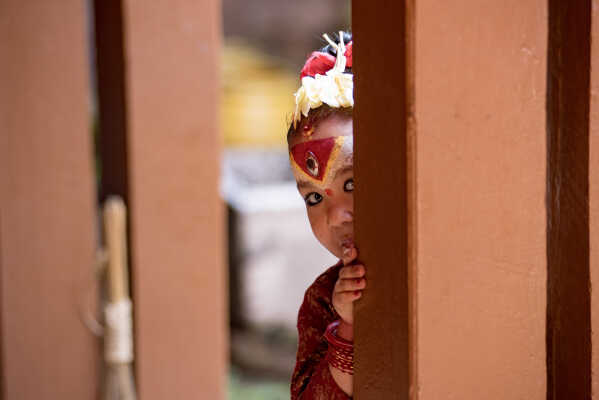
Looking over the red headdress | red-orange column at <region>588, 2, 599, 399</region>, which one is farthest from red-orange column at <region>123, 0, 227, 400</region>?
red-orange column at <region>588, 2, 599, 399</region>

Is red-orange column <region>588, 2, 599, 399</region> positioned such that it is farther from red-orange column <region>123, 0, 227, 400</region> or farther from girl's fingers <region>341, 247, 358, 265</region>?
red-orange column <region>123, 0, 227, 400</region>

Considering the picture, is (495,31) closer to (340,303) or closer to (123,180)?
(340,303)

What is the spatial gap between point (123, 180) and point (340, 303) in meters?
1.74

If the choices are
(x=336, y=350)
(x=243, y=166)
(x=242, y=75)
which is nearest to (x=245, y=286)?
(x=243, y=166)

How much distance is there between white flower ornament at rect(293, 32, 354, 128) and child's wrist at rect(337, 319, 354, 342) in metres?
0.35

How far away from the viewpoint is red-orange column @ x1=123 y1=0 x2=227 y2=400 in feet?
8.30

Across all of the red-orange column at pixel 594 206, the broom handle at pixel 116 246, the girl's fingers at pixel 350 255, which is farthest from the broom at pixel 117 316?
the red-orange column at pixel 594 206

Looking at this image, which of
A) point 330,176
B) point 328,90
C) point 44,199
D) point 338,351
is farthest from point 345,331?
point 44,199

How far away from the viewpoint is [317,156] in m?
1.18

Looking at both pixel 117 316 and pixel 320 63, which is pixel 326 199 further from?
pixel 117 316

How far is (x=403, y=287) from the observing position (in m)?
0.90

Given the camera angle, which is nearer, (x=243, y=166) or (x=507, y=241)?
(x=507, y=241)

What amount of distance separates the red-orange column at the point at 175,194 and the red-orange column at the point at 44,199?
54 cm

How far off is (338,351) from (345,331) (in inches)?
1.4
